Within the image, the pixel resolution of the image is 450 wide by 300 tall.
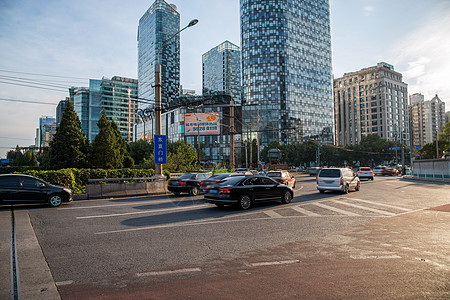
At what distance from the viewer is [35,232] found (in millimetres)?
8383

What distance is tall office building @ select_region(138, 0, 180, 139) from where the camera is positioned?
6024 inches

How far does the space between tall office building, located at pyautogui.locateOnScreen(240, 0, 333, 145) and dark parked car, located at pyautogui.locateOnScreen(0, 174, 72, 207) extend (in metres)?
93.8

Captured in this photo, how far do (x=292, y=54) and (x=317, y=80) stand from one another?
625 inches

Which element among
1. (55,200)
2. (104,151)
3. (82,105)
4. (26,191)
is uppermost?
(82,105)

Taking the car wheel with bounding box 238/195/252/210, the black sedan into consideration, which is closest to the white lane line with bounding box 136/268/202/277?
the black sedan

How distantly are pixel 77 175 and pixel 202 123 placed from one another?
26672mm

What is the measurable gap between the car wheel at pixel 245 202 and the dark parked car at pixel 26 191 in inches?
316

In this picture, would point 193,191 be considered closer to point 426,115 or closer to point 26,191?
point 26,191

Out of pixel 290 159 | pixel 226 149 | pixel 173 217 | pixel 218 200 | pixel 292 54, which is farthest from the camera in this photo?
pixel 292 54

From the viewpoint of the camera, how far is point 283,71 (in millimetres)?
113312

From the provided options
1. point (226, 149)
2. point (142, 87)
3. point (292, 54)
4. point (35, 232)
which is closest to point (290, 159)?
point (226, 149)

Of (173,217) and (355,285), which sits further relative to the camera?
(173,217)

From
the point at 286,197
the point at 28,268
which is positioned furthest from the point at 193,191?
the point at 28,268

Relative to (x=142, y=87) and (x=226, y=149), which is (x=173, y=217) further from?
(x=142, y=87)
